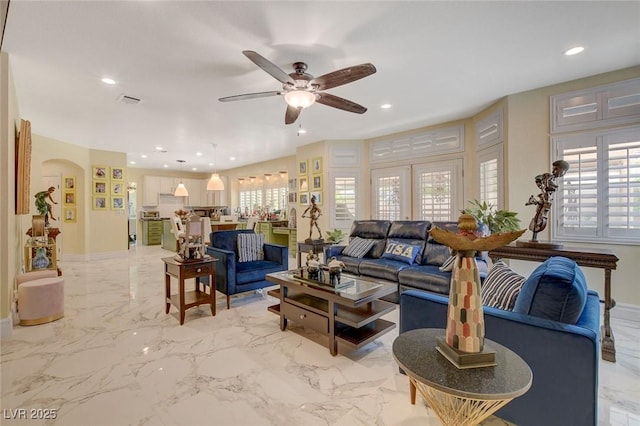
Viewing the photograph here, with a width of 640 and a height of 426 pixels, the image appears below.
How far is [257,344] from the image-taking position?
2.65 m

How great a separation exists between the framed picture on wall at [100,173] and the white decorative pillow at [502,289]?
8.39 meters

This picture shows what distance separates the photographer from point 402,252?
155 inches

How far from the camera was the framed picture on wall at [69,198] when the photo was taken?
6.84 m

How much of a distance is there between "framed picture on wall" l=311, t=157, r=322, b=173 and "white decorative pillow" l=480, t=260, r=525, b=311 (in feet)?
15.3

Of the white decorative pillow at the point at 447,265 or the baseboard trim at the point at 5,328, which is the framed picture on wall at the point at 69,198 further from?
the white decorative pillow at the point at 447,265

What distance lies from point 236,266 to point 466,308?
10.4 feet

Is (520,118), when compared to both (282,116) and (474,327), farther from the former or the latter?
(474,327)

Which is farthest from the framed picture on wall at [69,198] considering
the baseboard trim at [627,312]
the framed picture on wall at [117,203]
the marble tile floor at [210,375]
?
the baseboard trim at [627,312]

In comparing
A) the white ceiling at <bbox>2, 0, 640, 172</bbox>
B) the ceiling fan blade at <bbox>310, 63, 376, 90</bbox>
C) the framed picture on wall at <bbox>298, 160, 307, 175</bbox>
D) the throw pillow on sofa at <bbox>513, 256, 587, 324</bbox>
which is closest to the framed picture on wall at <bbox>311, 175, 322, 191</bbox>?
the framed picture on wall at <bbox>298, 160, 307, 175</bbox>

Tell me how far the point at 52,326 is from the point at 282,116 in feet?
12.9

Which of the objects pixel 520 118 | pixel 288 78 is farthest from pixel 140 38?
pixel 520 118

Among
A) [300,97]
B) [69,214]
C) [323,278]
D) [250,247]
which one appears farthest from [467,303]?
[69,214]

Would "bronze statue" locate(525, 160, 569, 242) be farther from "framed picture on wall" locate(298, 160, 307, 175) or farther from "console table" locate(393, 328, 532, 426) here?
"framed picture on wall" locate(298, 160, 307, 175)

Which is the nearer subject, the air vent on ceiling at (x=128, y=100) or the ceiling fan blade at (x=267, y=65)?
the ceiling fan blade at (x=267, y=65)
